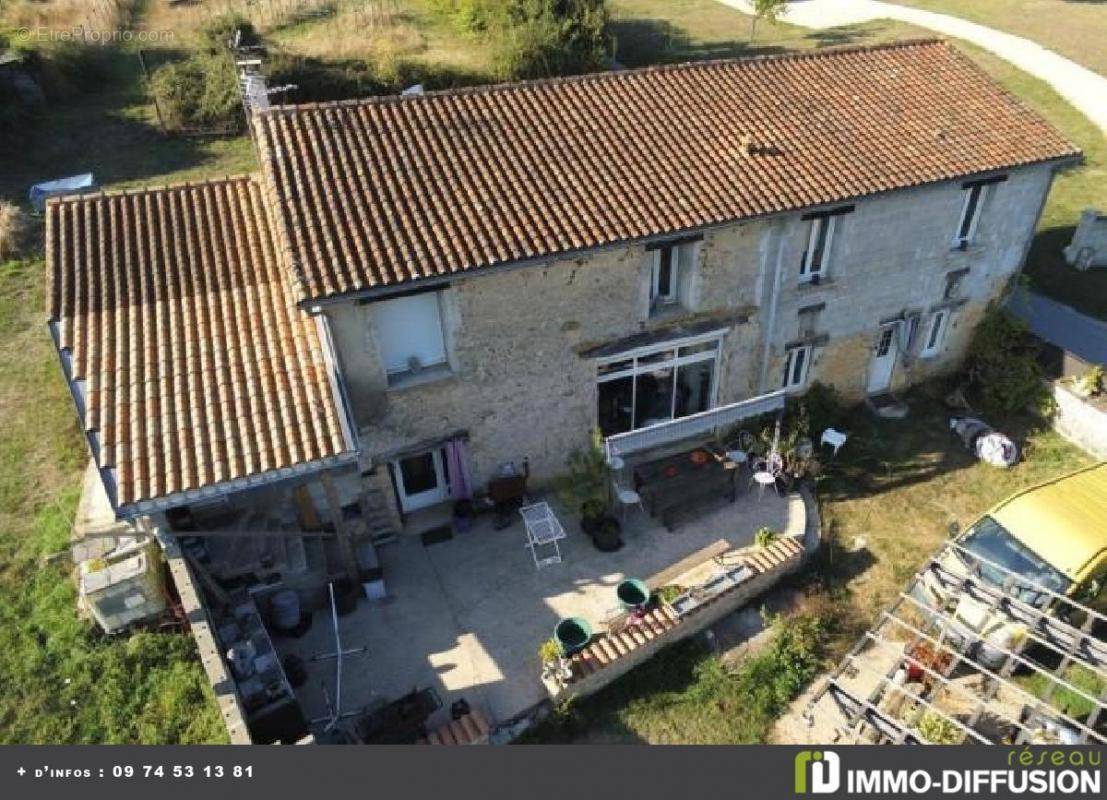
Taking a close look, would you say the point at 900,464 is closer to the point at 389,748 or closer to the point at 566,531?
the point at 566,531

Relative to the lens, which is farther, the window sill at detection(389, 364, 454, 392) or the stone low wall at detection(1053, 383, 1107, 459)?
the stone low wall at detection(1053, 383, 1107, 459)

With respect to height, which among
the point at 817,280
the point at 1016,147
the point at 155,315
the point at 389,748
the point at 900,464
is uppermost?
the point at 1016,147

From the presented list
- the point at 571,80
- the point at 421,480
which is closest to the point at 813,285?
the point at 571,80

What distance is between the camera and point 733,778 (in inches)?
439

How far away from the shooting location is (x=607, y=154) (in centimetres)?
1611

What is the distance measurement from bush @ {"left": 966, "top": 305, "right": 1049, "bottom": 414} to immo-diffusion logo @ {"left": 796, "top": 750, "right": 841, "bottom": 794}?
12.9 m

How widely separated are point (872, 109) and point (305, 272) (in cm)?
1392

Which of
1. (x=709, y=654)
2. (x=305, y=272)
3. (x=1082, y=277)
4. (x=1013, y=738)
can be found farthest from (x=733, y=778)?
(x=1082, y=277)

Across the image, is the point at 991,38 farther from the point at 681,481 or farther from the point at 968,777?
the point at 968,777

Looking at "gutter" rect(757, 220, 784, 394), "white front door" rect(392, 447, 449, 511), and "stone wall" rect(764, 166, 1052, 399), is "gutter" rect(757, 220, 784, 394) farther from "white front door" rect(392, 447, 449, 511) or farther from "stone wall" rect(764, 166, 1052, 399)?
"white front door" rect(392, 447, 449, 511)

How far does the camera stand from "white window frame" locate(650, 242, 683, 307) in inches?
614

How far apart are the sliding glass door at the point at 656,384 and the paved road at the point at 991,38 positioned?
3196cm

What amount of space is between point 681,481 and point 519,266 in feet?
20.6
